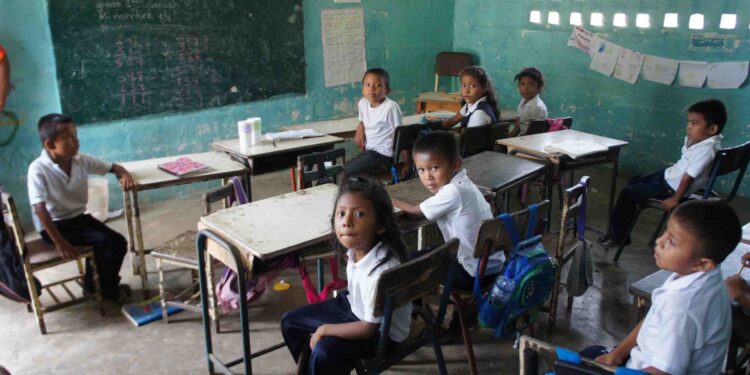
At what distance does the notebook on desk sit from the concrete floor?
715 millimetres

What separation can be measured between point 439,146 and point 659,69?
357 cm

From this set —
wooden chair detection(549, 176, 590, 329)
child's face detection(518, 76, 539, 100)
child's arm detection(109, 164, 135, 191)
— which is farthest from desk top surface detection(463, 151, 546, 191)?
child's arm detection(109, 164, 135, 191)

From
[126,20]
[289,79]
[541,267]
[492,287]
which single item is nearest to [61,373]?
[492,287]

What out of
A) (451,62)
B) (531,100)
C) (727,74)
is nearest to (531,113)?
(531,100)

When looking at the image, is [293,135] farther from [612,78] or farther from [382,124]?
[612,78]

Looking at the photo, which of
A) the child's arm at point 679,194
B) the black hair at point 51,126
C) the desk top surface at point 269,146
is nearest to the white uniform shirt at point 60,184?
the black hair at point 51,126

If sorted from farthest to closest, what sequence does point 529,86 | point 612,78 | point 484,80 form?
point 612,78
point 529,86
point 484,80

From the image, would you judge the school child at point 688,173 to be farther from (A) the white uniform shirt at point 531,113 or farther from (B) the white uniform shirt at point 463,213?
(B) the white uniform shirt at point 463,213

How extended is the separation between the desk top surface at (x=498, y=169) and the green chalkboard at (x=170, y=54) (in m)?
2.33

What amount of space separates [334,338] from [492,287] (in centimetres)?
68

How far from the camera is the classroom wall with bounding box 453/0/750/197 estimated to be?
4707 millimetres

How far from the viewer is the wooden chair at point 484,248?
6.88 feet

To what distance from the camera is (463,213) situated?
2299 mm

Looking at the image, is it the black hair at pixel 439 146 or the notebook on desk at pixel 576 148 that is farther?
the notebook on desk at pixel 576 148
